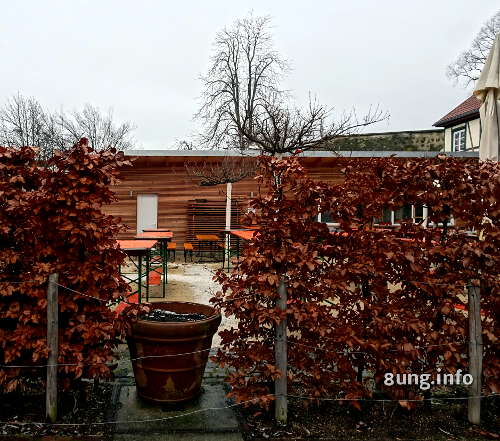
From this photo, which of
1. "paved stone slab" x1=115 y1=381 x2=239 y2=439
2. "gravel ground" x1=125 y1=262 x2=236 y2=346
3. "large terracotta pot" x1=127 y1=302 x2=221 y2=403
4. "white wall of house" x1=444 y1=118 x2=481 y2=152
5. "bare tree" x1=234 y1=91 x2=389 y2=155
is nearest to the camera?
"paved stone slab" x1=115 y1=381 x2=239 y2=439

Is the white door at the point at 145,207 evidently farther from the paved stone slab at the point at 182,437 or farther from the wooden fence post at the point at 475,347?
the wooden fence post at the point at 475,347

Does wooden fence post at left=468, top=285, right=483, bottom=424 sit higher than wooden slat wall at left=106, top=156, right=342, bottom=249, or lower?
lower

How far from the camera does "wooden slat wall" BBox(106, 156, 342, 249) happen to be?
48.8ft

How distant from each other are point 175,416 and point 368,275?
5.84ft

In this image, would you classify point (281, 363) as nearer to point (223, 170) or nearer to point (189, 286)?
point (189, 286)

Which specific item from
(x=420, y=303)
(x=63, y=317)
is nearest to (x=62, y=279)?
(x=63, y=317)

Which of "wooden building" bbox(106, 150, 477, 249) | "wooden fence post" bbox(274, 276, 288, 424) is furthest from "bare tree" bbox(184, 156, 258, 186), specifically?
"wooden fence post" bbox(274, 276, 288, 424)

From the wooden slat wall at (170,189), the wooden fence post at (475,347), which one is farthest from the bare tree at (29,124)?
the wooden fence post at (475,347)

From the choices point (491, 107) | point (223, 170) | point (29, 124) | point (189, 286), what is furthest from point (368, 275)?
point (29, 124)

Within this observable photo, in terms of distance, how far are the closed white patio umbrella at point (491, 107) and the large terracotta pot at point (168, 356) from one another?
3.88m

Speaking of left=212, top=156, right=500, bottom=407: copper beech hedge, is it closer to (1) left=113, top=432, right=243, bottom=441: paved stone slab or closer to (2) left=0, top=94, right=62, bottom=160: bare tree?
(1) left=113, top=432, right=243, bottom=441: paved stone slab

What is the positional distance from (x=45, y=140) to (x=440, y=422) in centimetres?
3542

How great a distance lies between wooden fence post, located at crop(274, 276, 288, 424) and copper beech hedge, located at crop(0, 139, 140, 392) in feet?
3.89

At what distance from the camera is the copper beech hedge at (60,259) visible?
127 inches
